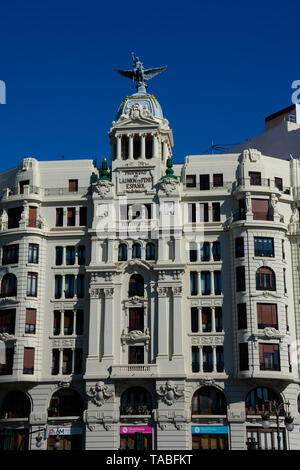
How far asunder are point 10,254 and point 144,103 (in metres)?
23.1

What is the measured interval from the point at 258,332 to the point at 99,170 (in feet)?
84.5

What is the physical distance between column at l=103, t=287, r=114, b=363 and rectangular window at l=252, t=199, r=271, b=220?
17223mm

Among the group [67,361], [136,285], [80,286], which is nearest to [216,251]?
[136,285]

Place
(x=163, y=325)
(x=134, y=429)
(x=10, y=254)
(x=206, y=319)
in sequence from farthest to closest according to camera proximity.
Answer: (x=10, y=254) → (x=206, y=319) → (x=163, y=325) → (x=134, y=429)

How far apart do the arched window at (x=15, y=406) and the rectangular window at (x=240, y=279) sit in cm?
2429

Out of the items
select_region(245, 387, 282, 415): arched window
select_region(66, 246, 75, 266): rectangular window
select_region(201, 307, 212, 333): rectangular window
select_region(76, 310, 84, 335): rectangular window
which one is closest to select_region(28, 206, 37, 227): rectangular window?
select_region(66, 246, 75, 266): rectangular window

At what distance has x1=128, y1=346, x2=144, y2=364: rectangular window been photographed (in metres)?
72.5

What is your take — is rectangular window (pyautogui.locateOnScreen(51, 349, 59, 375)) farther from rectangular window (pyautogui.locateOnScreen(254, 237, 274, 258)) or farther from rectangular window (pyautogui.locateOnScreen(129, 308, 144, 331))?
rectangular window (pyautogui.locateOnScreen(254, 237, 274, 258))

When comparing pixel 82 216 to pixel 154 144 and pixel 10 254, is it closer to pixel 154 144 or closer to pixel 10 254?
pixel 10 254

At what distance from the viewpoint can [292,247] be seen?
77.9 meters

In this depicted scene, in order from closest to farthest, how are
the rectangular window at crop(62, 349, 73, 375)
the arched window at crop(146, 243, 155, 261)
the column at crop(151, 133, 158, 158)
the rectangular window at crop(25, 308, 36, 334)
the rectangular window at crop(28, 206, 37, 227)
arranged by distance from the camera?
the rectangular window at crop(62, 349, 73, 375), the rectangular window at crop(25, 308, 36, 334), the arched window at crop(146, 243, 155, 261), the rectangular window at crop(28, 206, 37, 227), the column at crop(151, 133, 158, 158)

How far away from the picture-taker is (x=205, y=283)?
75.1 metres

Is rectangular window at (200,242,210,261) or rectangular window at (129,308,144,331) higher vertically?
rectangular window at (200,242,210,261)

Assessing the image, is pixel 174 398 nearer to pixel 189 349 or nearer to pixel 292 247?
pixel 189 349
